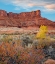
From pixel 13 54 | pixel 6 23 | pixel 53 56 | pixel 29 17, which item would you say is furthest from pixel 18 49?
pixel 29 17

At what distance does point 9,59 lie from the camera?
Result: 15758 millimetres

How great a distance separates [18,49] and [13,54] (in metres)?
0.98

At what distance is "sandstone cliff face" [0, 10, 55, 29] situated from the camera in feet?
398

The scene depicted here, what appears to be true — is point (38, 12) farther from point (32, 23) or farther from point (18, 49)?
point (18, 49)

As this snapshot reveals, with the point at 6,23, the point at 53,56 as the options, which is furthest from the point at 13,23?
the point at 53,56

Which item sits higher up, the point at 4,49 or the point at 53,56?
the point at 4,49

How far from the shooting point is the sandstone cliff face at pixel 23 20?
121425mm

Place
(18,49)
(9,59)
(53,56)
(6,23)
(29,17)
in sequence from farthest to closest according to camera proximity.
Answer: (29,17) < (6,23) < (53,56) < (18,49) < (9,59)

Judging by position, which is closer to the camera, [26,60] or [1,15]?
[26,60]

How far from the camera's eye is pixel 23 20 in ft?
420

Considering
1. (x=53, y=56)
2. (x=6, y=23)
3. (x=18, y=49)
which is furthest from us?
(x=6, y=23)

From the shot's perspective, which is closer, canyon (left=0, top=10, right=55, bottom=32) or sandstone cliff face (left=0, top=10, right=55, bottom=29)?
canyon (left=0, top=10, right=55, bottom=32)

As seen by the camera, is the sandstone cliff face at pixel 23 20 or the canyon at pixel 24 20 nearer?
the canyon at pixel 24 20

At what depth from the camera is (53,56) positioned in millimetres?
23031
